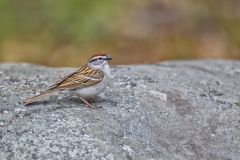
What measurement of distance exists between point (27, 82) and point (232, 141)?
82.9 inches

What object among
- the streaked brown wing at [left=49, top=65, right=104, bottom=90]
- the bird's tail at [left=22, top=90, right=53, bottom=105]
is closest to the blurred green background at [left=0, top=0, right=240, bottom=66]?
the streaked brown wing at [left=49, top=65, right=104, bottom=90]

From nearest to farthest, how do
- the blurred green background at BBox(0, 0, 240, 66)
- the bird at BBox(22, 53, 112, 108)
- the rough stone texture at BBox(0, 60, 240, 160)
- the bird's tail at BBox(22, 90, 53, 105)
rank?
the rough stone texture at BBox(0, 60, 240, 160)
the bird's tail at BBox(22, 90, 53, 105)
the bird at BBox(22, 53, 112, 108)
the blurred green background at BBox(0, 0, 240, 66)

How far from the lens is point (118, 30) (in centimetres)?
1222

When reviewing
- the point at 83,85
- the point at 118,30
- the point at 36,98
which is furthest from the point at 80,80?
the point at 118,30

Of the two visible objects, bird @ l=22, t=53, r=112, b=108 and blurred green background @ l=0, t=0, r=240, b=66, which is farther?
blurred green background @ l=0, t=0, r=240, b=66

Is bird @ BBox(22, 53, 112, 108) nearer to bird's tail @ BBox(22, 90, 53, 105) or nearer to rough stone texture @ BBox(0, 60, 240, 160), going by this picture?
bird's tail @ BBox(22, 90, 53, 105)

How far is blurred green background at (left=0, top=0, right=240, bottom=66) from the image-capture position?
37.1 feet

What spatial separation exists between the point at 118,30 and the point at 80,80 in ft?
21.0

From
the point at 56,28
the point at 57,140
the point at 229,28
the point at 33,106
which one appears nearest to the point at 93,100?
the point at 33,106

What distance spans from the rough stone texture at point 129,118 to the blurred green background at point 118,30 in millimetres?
4010

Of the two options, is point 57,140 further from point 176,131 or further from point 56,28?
point 56,28

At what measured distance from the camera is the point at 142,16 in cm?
1278

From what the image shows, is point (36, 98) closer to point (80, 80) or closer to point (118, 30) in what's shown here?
point (80, 80)

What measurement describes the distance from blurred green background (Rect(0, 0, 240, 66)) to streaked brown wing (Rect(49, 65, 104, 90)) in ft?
15.7
